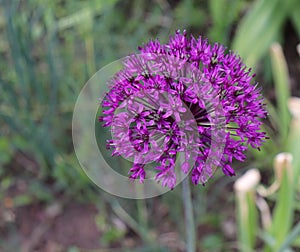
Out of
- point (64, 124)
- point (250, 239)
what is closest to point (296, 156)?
point (250, 239)

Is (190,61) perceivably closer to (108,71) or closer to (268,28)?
(108,71)

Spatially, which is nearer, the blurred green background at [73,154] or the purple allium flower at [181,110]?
the purple allium flower at [181,110]

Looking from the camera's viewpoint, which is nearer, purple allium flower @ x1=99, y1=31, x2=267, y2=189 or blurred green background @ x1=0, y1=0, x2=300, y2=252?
purple allium flower @ x1=99, y1=31, x2=267, y2=189

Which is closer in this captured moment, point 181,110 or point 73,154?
point 181,110
